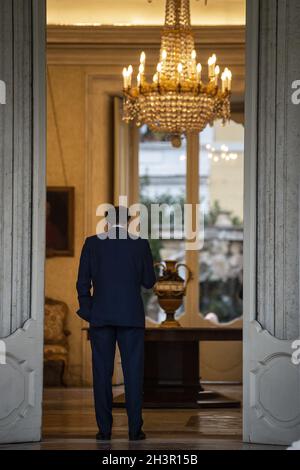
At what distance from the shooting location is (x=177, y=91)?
9.73 metres

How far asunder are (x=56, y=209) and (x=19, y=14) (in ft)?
17.1

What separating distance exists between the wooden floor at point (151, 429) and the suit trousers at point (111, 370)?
17 cm

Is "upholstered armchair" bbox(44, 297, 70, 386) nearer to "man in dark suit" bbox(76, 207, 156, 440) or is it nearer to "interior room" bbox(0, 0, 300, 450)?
"interior room" bbox(0, 0, 300, 450)

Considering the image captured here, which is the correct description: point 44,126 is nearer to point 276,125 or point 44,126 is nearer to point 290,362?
point 276,125

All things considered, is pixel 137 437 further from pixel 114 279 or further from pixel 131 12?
pixel 131 12

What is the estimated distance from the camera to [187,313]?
1280 cm

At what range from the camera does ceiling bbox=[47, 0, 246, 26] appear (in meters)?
11.5

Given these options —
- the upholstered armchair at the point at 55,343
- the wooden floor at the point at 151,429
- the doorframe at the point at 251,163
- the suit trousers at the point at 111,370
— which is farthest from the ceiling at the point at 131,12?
the suit trousers at the point at 111,370

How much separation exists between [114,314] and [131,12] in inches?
215

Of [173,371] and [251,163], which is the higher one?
[251,163]

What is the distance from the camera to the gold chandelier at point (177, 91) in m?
9.75

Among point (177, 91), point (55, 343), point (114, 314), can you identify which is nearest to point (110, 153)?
point (55, 343)

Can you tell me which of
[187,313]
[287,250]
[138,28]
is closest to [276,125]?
[287,250]

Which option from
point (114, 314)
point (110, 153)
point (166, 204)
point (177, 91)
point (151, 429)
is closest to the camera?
point (114, 314)
